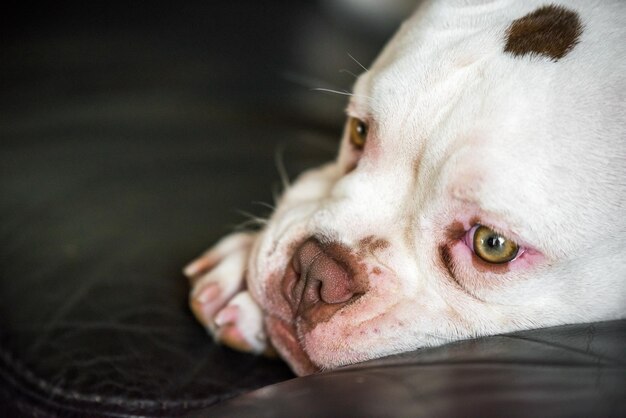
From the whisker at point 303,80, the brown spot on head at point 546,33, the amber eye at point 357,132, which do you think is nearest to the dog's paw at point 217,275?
the amber eye at point 357,132

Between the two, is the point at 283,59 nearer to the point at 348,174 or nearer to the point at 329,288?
the point at 348,174

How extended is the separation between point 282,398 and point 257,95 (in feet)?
4.84

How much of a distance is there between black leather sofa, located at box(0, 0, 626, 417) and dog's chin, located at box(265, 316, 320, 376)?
1.6 inches

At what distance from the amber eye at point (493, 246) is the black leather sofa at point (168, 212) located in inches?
5.2

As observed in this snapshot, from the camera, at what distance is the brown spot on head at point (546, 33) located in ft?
3.67

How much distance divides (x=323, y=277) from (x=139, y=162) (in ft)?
3.00

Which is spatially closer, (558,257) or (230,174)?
(558,257)

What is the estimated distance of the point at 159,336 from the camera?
1384mm

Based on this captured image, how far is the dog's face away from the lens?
1.06 meters

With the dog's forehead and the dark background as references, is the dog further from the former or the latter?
the dark background

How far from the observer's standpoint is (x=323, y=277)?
1.20m

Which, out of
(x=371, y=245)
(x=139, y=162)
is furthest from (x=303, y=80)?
(x=371, y=245)

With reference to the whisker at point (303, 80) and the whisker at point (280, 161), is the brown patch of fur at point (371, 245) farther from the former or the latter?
the whisker at point (303, 80)

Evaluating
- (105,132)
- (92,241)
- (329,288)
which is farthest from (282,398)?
(105,132)
